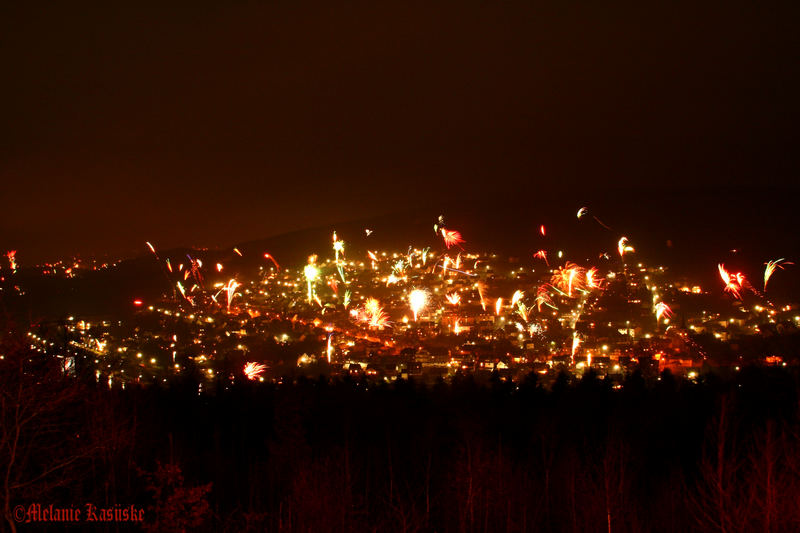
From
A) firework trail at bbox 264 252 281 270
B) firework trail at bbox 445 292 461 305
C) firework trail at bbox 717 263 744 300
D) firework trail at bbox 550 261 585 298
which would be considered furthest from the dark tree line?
firework trail at bbox 264 252 281 270

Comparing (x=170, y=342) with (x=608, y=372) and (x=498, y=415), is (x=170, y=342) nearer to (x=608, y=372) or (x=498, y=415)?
(x=498, y=415)

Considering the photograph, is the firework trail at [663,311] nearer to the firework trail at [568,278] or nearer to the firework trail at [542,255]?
the firework trail at [568,278]

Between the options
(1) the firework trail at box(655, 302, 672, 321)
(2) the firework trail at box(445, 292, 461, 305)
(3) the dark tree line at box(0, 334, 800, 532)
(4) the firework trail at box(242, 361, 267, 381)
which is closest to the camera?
(3) the dark tree line at box(0, 334, 800, 532)

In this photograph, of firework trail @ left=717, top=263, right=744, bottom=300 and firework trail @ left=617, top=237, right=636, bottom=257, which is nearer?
firework trail @ left=717, top=263, right=744, bottom=300

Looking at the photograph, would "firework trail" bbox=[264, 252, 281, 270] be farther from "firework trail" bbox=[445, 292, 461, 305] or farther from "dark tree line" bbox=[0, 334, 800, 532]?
"dark tree line" bbox=[0, 334, 800, 532]

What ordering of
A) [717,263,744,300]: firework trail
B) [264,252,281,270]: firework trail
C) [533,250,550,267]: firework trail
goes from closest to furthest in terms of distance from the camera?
[717,263,744,300]: firework trail, [533,250,550,267]: firework trail, [264,252,281,270]: firework trail

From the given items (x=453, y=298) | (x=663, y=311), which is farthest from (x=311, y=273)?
(x=663, y=311)

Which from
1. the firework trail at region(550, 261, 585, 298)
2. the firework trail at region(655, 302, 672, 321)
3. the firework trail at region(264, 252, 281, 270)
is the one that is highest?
the firework trail at region(264, 252, 281, 270)

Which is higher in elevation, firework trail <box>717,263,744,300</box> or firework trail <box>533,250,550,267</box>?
firework trail <box>533,250,550,267</box>

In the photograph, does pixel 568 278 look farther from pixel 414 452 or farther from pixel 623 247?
pixel 414 452
